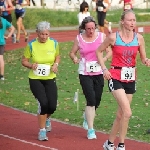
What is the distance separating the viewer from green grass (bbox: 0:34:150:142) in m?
13.2

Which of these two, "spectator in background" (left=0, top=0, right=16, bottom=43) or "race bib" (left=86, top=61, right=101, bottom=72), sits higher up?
"race bib" (left=86, top=61, right=101, bottom=72)

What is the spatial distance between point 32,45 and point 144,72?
976cm

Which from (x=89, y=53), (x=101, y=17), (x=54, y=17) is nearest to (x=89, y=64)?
(x=89, y=53)

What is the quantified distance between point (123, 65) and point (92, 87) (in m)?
1.90

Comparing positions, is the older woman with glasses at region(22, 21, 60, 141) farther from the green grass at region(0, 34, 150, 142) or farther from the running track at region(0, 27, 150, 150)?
the green grass at region(0, 34, 150, 142)

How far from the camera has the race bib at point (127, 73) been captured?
10.3m

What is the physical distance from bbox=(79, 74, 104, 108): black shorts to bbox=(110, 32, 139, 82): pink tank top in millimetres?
1756

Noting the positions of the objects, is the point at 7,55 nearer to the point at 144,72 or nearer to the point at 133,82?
the point at 144,72

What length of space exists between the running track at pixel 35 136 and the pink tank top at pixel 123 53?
1.39m

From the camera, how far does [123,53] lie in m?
10.2

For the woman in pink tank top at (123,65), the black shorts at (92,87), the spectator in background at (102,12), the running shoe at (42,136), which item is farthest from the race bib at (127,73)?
the spectator in background at (102,12)

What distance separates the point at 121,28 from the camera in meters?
10.3

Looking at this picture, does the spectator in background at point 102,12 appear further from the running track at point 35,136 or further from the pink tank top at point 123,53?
the pink tank top at point 123,53

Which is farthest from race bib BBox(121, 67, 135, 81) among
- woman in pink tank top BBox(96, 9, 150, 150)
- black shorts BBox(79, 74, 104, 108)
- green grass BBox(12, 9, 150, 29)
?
green grass BBox(12, 9, 150, 29)
